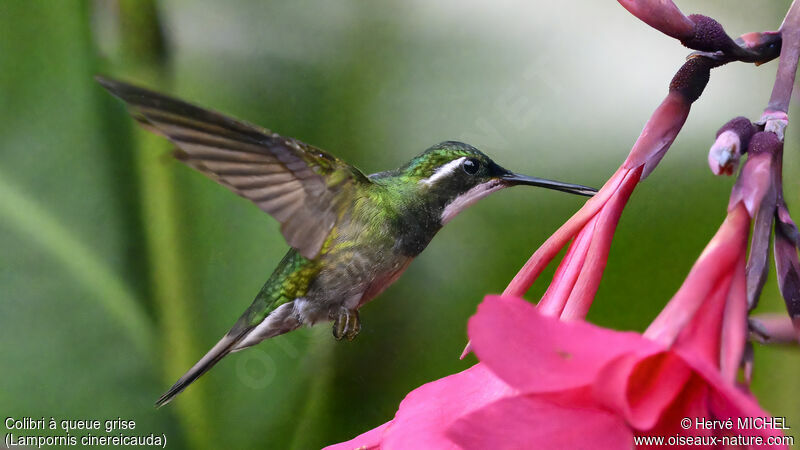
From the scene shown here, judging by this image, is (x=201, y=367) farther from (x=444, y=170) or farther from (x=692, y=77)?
(x=692, y=77)

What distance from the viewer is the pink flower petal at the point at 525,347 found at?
209 mm

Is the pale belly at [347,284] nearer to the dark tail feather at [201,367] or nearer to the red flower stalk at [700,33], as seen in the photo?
the dark tail feather at [201,367]

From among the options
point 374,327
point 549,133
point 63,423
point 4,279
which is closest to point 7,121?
point 4,279

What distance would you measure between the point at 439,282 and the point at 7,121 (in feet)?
Result: 1.70

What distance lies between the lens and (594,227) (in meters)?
0.32

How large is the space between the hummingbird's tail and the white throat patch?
131 mm

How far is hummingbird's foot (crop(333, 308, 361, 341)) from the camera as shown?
50cm

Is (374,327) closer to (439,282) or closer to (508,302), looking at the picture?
(439,282)

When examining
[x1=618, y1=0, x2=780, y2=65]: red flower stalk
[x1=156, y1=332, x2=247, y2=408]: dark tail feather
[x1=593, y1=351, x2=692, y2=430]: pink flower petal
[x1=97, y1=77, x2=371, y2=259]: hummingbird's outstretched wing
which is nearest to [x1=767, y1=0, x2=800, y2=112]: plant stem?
[x1=618, y1=0, x2=780, y2=65]: red flower stalk

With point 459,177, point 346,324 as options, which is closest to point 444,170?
point 459,177

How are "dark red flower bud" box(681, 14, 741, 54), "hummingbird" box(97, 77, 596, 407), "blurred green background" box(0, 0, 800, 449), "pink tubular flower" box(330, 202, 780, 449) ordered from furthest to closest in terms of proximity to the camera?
"blurred green background" box(0, 0, 800, 449), "hummingbird" box(97, 77, 596, 407), "dark red flower bud" box(681, 14, 741, 54), "pink tubular flower" box(330, 202, 780, 449)

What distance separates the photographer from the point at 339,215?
49cm

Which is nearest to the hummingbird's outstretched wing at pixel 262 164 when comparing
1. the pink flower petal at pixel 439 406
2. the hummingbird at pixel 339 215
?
the hummingbird at pixel 339 215

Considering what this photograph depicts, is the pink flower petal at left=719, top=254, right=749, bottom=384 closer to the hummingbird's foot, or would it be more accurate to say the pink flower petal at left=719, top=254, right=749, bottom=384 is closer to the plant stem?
the plant stem
